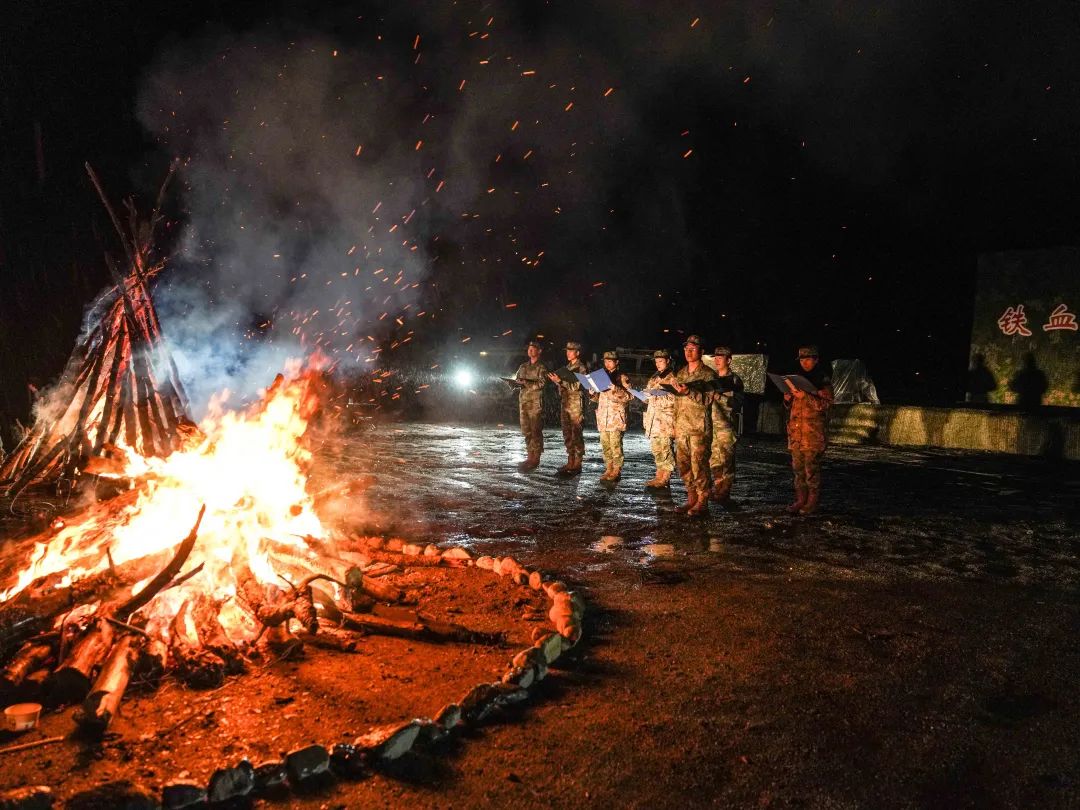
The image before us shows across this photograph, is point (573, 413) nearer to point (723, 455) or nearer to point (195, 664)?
point (723, 455)

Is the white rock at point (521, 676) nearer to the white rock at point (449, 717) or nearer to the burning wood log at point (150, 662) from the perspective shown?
the white rock at point (449, 717)

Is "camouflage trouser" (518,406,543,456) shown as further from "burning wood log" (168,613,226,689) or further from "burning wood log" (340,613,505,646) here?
"burning wood log" (168,613,226,689)

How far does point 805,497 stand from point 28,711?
26.9 ft

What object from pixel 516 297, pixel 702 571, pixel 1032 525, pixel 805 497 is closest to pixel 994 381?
pixel 1032 525

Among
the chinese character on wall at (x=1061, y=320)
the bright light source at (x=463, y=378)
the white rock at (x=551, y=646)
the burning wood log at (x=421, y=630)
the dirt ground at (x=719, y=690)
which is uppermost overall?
the chinese character on wall at (x=1061, y=320)

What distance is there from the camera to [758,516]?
352 inches

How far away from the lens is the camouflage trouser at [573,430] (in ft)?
40.2

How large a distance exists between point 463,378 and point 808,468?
56.5 feet

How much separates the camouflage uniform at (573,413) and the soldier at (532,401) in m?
0.41

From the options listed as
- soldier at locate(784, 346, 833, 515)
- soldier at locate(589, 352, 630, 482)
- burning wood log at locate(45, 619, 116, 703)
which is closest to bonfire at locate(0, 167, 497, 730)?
burning wood log at locate(45, 619, 116, 703)

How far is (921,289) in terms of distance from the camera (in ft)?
115

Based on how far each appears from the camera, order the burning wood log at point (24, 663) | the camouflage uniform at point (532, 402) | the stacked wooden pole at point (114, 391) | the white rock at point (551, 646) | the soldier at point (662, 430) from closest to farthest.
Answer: the burning wood log at point (24, 663), the white rock at point (551, 646), the stacked wooden pole at point (114, 391), the soldier at point (662, 430), the camouflage uniform at point (532, 402)

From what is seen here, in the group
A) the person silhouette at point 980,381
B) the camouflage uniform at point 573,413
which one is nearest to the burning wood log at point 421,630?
the camouflage uniform at point 573,413

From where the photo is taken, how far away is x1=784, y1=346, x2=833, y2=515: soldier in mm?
8750
